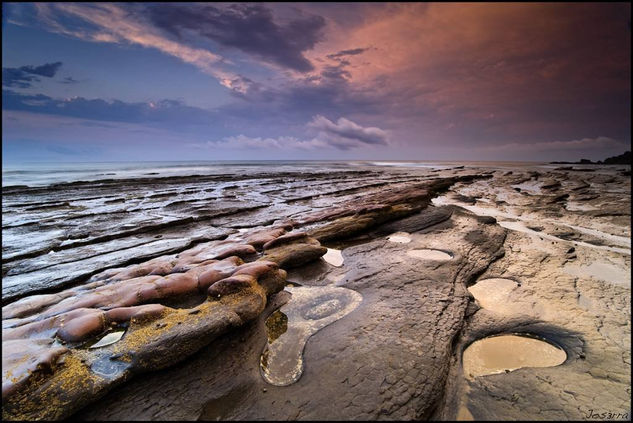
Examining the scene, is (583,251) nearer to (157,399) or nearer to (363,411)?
(363,411)

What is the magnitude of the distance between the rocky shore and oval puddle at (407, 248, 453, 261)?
7 cm

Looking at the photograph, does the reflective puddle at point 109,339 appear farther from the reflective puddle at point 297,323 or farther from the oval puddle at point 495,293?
the oval puddle at point 495,293

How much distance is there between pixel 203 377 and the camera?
9.94 feet

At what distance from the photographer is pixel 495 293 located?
5000mm

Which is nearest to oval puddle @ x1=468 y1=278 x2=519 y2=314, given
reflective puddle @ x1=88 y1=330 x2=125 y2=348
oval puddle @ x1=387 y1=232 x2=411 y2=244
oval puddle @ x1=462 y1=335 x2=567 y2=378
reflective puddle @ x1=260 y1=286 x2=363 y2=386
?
oval puddle @ x1=462 y1=335 x2=567 y2=378

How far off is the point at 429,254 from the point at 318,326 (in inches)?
154

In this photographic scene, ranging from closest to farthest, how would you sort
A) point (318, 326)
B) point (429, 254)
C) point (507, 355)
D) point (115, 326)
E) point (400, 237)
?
point (507, 355)
point (115, 326)
point (318, 326)
point (429, 254)
point (400, 237)

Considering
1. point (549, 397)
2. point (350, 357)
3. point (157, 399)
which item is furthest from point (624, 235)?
point (157, 399)

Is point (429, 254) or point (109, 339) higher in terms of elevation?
point (429, 254)

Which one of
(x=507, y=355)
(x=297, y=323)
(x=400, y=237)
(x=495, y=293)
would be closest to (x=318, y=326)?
(x=297, y=323)

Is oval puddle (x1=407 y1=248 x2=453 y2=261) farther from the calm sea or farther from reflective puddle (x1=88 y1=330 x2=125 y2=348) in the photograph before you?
the calm sea

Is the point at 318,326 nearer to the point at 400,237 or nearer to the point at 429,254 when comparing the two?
the point at 429,254

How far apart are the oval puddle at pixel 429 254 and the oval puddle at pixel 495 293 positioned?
1117mm

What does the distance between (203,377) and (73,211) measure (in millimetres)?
15539
